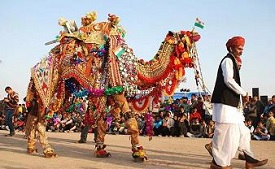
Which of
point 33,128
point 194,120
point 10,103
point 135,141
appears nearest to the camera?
point 135,141

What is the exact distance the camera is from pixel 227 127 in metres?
5.64

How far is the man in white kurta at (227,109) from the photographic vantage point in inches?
220

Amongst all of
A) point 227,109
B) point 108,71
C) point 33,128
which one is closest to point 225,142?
point 227,109

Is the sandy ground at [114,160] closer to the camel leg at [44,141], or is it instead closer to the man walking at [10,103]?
the camel leg at [44,141]

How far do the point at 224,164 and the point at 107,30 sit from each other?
3868 millimetres

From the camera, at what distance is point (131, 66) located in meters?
7.74

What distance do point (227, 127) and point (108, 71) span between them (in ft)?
9.55

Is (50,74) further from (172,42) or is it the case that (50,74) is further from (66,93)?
(172,42)

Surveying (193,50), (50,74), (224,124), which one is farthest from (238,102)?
(50,74)

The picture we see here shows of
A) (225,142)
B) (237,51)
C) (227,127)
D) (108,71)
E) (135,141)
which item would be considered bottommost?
(135,141)

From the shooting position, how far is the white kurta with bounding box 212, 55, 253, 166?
5.57 m

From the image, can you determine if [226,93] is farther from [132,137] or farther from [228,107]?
[132,137]

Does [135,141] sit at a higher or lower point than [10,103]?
lower

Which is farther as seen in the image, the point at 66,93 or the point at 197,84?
the point at 66,93
